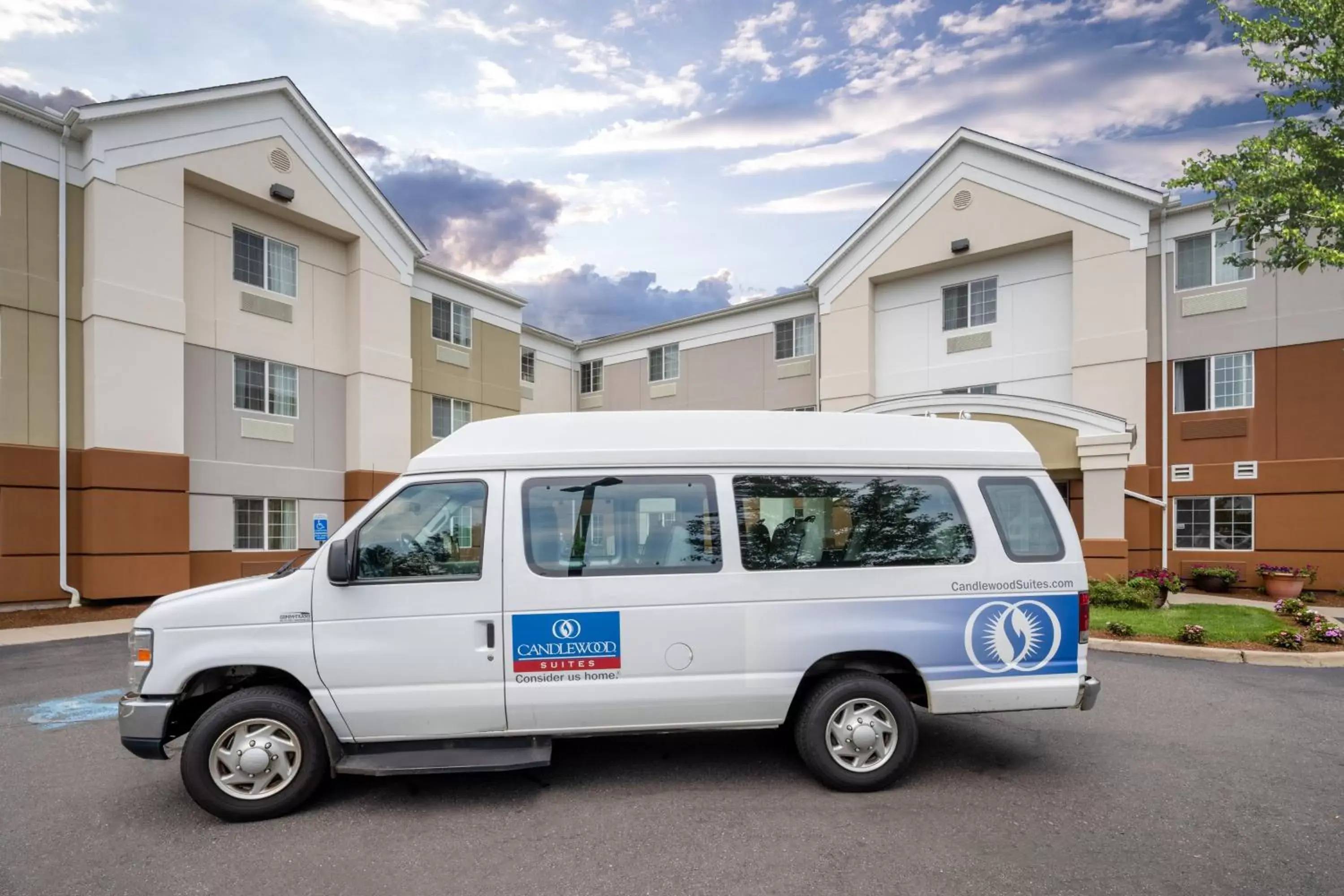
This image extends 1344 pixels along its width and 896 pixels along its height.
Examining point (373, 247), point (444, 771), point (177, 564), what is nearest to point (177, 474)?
point (177, 564)

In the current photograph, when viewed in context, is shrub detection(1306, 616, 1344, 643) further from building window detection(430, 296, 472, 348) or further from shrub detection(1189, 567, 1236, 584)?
building window detection(430, 296, 472, 348)

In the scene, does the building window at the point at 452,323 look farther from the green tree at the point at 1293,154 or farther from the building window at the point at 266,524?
the green tree at the point at 1293,154

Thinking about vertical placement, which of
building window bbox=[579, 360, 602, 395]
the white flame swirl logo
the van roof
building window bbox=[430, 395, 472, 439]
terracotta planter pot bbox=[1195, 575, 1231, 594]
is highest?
building window bbox=[579, 360, 602, 395]

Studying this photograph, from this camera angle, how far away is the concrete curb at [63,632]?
1128cm

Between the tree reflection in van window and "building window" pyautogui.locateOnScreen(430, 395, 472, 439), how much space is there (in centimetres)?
1794

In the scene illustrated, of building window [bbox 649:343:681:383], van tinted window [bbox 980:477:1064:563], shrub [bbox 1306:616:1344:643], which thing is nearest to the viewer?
van tinted window [bbox 980:477:1064:563]

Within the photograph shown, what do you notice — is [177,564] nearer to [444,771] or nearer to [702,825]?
[444,771]

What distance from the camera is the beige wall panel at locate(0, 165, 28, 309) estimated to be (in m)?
13.4

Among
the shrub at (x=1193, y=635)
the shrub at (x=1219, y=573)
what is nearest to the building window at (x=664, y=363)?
the shrub at (x=1219, y=573)

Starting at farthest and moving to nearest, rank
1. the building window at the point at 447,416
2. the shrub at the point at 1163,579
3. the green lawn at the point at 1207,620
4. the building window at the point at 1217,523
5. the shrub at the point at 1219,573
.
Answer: the building window at the point at 447,416, the building window at the point at 1217,523, the shrub at the point at 1219,573, the shrub at the point at 1163,579, the green lawn at the point at 1207,620

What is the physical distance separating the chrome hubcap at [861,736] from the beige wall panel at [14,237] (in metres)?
17.2

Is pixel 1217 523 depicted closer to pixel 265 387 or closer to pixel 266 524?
pixel 266 524

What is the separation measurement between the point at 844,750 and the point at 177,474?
1573 centimetres

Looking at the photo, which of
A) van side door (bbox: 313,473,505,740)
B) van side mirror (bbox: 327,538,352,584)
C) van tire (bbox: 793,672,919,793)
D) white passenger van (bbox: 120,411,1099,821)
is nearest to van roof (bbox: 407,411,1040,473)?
white passenger van (bbox: 120,411,1099,821)
